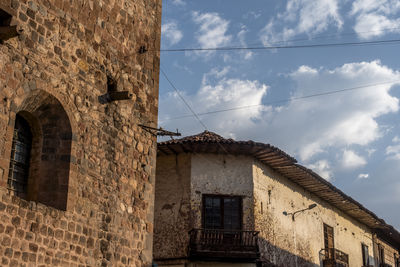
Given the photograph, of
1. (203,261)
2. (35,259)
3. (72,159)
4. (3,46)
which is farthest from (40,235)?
(203,261)

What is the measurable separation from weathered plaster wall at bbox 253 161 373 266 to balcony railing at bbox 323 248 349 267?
13.4 inches

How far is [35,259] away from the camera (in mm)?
8047

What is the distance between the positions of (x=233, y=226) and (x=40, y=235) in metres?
10.8

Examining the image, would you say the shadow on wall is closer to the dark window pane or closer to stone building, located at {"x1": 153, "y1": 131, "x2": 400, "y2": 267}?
stone building, located at {"x1": 153, "y1": 131, "x2": 400, "y2": 267}

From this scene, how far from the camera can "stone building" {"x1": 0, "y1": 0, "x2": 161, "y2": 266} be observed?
8008mm

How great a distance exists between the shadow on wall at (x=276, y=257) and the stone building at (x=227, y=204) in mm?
31

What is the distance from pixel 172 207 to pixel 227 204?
5.56 feet

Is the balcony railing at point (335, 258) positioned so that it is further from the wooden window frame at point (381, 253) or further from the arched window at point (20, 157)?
the arched window at point (20, 157)

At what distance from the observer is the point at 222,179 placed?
61.9ft

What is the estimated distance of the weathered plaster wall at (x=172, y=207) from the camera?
18281 millimetres

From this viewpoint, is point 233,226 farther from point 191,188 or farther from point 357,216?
point 357,216

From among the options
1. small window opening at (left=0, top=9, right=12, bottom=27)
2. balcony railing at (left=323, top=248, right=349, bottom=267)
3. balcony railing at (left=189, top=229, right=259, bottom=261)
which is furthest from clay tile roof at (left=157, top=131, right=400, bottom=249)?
small window opening at (left=0, top=9, right=12, bottom=27)

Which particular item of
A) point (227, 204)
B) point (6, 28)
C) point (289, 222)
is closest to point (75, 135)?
point (6, 28)

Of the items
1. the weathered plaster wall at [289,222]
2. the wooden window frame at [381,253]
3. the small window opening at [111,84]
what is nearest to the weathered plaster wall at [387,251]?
Result: the wooden window frame at [381,253]
